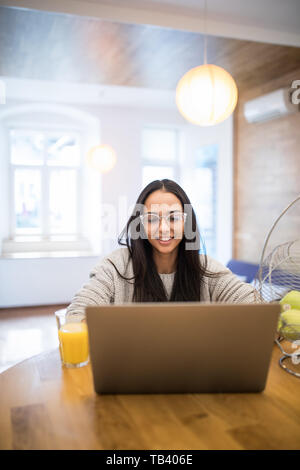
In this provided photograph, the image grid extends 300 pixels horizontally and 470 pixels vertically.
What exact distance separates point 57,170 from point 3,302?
210 centimetres

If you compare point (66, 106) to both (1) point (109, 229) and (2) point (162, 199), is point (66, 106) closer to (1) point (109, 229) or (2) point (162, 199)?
(1) point (109, 229)

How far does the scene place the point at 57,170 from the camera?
588 cm

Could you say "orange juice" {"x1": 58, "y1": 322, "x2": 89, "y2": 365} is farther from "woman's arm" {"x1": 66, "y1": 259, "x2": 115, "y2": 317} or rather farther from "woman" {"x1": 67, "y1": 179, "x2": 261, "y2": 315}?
"woman" {"x1": 67, "y1": 179, "x2": 261, "y2": 315}

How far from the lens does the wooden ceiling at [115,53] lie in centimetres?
278

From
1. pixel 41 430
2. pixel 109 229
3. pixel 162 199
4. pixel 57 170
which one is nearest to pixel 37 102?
pixel 57 170

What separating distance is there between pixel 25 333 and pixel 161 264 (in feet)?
9.24

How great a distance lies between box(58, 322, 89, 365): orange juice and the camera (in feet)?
3.46

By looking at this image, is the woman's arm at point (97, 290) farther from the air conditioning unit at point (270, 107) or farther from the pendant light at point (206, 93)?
the air conditioning unit at point (270, 107)

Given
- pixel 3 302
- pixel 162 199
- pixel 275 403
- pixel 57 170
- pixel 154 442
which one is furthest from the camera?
pixel 57 170

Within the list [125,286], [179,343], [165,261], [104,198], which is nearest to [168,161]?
[104,198]

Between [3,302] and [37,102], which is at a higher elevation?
[37,102]

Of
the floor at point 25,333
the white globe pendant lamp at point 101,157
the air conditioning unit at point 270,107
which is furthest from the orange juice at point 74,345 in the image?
the white globe pendant lamp at point 101,157

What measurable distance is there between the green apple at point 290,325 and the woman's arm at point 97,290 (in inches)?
24.7

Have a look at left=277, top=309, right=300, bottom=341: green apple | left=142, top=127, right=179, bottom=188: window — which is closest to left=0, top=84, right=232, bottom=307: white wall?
left=142, top=127, right=179, bottom=188: window
